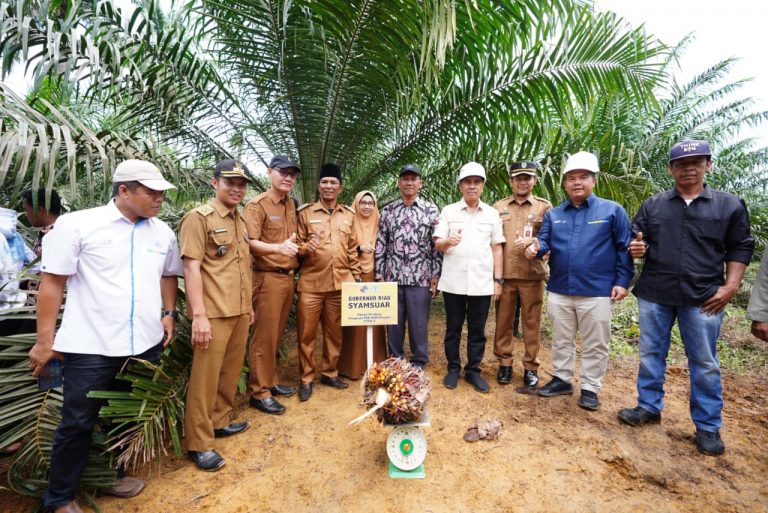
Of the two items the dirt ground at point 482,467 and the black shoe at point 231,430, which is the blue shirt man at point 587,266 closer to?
the dirt ground at point 482,467

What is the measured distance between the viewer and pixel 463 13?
3459mm

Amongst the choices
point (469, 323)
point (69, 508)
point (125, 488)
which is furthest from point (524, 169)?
point (69, 508)

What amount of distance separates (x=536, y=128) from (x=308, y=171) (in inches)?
110

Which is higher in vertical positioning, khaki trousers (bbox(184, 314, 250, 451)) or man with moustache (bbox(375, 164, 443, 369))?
man with moustache (bbox(375, 164, 443, 369))

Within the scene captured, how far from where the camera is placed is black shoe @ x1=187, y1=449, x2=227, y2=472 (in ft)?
8.45

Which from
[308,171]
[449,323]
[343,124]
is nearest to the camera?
[449,323]

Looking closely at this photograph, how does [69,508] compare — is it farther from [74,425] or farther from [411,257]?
[411,257]

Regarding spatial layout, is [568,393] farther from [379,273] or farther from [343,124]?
[343,124]

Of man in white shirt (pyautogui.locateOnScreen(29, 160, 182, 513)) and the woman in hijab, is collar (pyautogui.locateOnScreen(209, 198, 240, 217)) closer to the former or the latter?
man in white shirt (pyautogui.locateOnScreen(29, 160, 182, 513))

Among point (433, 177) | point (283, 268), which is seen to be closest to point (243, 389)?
point (283, 268)

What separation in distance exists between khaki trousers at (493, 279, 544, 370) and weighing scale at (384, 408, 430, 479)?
62.9 inches

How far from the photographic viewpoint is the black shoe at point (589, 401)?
333 cm

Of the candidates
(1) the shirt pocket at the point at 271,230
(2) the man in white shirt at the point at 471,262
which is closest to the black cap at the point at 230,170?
(1) the shirt pocket at the point at 271,230

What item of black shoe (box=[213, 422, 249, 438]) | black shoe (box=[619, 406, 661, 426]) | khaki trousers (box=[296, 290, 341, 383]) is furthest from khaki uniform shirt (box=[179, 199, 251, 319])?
black shoe (box=[619, 406, 661, 426])
